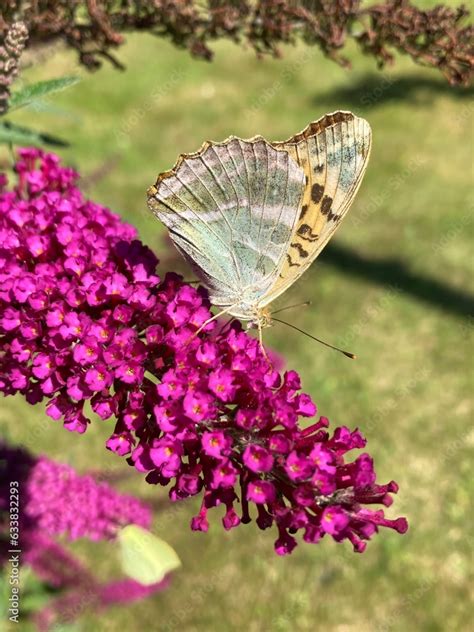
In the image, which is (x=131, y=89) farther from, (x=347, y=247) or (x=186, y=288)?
(x=186, y=288)

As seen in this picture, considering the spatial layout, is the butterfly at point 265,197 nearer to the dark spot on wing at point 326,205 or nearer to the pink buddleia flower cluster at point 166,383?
the dark spot on wing at point 326,205

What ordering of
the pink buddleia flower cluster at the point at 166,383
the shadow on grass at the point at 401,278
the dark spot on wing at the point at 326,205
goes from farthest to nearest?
1. the shadow on grass at the point at 401,278
2. the dark spot on wing at the point at 326,205
3. the pink buddleia flower cluster at the point at 166,383

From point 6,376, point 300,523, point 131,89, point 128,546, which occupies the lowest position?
point 131,89

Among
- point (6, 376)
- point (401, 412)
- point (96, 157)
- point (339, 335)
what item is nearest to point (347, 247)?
point (339, 335)

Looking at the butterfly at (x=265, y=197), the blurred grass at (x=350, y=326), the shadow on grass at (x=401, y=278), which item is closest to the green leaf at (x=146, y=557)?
the butterfly at (x=265, y=197)

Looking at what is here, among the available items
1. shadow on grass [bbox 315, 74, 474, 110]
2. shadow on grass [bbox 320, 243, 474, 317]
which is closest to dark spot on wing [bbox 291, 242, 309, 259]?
shadow on grass [bbox 320, 243, 474, 317]

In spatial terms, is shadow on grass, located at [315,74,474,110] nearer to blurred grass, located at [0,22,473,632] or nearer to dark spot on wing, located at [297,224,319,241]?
blurred grass, located at [0,22,473,632]
